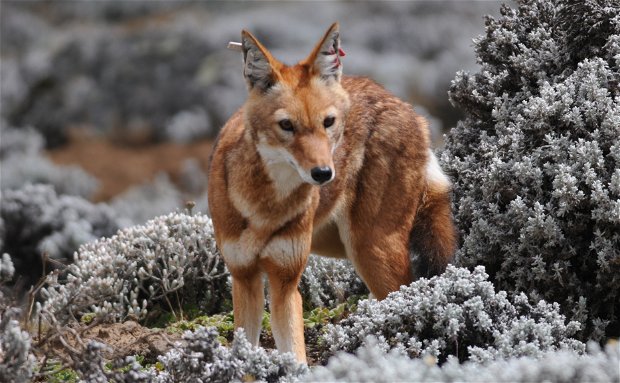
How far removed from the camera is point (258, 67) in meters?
5.43

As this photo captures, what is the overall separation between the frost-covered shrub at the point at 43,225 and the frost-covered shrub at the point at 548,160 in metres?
5.29

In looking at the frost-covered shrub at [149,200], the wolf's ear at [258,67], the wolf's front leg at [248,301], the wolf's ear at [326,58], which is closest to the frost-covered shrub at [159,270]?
the wolf's front leg at [248,301]

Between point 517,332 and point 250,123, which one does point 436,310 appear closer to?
point 517,332

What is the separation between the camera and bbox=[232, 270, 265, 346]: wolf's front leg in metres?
5.68

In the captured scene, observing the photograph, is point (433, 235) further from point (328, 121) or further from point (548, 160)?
point (328, 121)

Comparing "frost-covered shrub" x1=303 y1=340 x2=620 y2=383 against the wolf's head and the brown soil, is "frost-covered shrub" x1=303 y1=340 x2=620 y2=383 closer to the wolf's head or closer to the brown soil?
the wolf's head

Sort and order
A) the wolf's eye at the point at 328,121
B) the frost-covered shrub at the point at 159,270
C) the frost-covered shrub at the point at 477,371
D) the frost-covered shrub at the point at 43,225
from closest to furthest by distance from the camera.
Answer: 1. the frost-covered shrub at the point at 477,371
2. the wolf's eye at the point at 328,121
3. the frost-covered shrub at the point at 159,270
4. the frost-covered shrub at the point at 43,225

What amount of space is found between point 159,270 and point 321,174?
8.35ft

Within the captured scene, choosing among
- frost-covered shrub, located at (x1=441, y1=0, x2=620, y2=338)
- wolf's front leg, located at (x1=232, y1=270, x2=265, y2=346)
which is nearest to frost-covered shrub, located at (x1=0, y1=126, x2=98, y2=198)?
wolf's front leg, located at (x1=232, y1=270, x2=265, y2=346)

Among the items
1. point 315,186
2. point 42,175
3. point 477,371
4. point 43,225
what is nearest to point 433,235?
point 315,186

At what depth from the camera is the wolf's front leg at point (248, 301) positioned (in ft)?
18.6

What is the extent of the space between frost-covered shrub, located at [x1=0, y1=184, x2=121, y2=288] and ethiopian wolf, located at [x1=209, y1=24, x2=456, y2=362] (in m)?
4.78

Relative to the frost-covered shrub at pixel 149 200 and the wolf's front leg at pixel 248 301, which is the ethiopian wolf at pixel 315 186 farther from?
the frost-covered shrub at pixel 149 200

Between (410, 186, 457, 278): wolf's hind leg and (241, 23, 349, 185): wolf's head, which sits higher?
(241, 23, 349, 185): wolf's head
